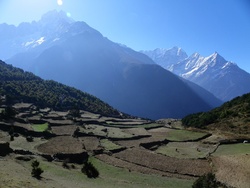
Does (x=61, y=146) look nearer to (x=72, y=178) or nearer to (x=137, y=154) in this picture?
(x=137, y=154)

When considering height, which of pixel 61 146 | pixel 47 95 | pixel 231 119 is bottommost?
pixel 61 146

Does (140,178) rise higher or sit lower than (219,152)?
lower

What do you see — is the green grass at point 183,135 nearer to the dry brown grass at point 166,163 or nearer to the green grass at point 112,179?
the dry brown grass at point 166,163

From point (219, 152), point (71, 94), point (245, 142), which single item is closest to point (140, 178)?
point (219, 152)

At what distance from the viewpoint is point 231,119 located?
83.7 meters

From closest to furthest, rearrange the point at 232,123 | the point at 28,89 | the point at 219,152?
the point at 219,152, the point at 232,123, the point at 28,89

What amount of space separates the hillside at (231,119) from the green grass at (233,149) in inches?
382

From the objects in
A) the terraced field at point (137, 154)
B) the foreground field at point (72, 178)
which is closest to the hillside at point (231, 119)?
the terraced field at point (137, 154)

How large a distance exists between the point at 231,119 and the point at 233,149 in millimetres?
24009

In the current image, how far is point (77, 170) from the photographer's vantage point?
4284 cm

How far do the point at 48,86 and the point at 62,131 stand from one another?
9316 cm

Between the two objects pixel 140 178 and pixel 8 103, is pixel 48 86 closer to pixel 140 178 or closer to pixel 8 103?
pixel 8 103

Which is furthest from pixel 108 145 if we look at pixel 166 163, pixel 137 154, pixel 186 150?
pixel 166 163

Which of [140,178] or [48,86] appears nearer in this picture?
[140,178]
